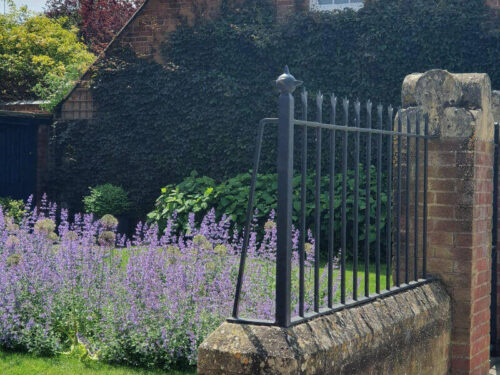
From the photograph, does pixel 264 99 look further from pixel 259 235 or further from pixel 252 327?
pixel 252 327

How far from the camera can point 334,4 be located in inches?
538

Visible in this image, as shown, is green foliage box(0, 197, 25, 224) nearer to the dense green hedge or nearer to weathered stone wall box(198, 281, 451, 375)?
the dense green hedge

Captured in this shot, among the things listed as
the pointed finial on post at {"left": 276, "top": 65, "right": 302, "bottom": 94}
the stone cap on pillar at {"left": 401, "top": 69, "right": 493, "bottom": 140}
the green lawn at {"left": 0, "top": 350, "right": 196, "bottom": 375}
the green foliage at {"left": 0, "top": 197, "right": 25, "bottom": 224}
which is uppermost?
the stone cap on pillar at {"left": 401, "top": 69, "right": 493, "bottom": 140}

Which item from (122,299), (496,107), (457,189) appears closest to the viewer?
(457,189)

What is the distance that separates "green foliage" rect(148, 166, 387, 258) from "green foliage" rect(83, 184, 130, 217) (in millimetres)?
1165

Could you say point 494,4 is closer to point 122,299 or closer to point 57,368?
point 122,299

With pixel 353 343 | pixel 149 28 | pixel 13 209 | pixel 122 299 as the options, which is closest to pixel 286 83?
pixel 353 343

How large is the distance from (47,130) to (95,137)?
150cm

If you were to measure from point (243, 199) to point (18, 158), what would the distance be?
6183 millimetres

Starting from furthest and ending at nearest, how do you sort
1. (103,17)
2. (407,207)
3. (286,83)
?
1. (103,17)
2. (407,207)
3. (286,83)

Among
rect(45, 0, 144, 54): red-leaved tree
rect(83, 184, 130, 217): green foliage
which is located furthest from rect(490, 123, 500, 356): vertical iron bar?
rect(45, 0, 144, 54): red-leaved tree

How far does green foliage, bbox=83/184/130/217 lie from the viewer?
1374cm

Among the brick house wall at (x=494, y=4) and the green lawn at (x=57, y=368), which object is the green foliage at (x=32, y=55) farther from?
the green lawn at (x=57, y=368)

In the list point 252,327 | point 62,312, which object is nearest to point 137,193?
point 62,312
